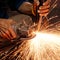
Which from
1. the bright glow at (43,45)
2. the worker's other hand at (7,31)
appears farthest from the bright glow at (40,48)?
the worker's other hand at (7,31)

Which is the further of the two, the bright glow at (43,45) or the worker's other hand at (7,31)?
the bright glow at (43,45)

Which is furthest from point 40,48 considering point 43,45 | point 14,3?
point 14,3

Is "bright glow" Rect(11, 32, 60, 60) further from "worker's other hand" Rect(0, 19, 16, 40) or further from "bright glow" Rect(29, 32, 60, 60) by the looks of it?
"worker's other hand" Rect(0, 19, 16, 40)

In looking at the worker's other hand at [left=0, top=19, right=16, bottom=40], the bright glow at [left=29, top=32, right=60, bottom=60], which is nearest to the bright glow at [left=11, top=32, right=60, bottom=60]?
the bright glow at [left=29, top=32, right=60, bottom=60]

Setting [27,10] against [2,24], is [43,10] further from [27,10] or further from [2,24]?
[27,10]

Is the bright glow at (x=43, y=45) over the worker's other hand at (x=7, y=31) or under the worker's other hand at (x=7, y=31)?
under

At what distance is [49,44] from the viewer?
2.16 metres

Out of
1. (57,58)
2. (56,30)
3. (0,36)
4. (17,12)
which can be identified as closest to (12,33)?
(0,36)

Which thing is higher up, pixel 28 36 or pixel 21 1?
pixel 21 1

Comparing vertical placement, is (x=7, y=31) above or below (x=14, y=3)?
below

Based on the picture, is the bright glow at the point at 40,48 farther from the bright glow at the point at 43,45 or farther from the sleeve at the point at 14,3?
the sleeve at the point at 14,3

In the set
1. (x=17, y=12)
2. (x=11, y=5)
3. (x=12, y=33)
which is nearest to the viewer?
(x=12, y=33)

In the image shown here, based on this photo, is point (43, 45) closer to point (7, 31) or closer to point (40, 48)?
point (40, 48)

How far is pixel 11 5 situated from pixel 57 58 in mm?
700
